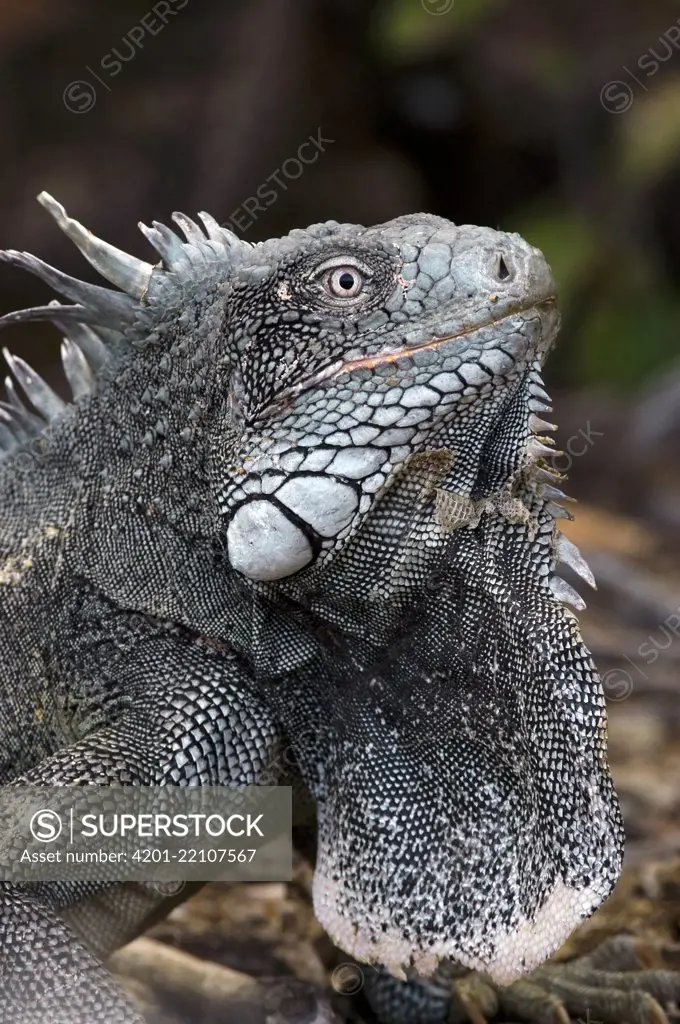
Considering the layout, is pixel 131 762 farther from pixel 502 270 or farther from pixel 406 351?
pixel 502 270

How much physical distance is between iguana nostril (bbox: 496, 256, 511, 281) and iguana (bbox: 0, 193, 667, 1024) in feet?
0.05

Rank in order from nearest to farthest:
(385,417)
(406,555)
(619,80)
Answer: (385,417) < (406,555) < (619,80)

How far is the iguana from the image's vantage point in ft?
11.9

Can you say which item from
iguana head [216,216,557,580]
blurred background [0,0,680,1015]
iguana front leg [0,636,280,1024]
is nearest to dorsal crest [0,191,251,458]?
iguana head [216,216,557,580]

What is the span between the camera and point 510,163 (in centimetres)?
2012

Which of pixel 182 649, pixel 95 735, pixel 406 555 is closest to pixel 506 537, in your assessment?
pixel 406 555

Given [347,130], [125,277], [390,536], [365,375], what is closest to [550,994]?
[390,536]

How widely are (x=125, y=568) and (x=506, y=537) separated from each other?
139cm

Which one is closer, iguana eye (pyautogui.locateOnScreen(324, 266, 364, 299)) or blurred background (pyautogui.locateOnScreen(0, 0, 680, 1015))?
iguana eye (pyautogui.locateOnScreen(324, 266, 364, 299))

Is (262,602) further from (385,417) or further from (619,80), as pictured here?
(619,80)

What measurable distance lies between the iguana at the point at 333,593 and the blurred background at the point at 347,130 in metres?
10.8

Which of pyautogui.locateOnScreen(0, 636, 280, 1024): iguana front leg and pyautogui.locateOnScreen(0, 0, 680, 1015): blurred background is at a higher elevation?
pyautogui.locateOnScreen(0, 0, 680, 1015): blurred background

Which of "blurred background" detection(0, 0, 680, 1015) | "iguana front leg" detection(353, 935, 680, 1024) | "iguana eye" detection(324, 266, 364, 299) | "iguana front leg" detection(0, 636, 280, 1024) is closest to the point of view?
"iguana front leg" detection(0, 636, 280, 1024)

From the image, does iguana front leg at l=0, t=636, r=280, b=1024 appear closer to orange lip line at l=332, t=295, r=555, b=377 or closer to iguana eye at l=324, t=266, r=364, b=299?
orange lip line at l=332, t=295, r=555, b=377
